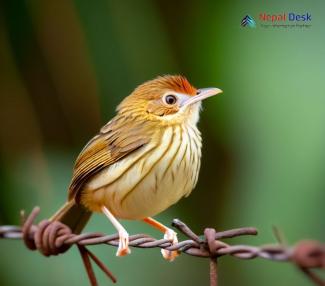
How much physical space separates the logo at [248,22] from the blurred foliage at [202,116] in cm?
3

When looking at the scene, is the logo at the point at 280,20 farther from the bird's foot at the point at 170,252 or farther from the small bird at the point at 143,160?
the bird's foot at the point at 170,252

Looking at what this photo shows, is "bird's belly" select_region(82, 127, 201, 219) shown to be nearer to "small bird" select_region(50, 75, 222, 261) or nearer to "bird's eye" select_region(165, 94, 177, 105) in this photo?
"small bird" select_region(50, 75, 222, 261)

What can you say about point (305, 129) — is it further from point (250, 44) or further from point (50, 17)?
point (50, 17)

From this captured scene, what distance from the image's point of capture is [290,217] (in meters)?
3.08

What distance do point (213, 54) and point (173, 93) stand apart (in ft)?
2.42

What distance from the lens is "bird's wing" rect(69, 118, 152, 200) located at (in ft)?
7.86

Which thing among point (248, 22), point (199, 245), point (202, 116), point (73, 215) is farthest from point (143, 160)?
point (248, 22)

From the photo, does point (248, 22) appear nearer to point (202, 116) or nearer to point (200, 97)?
point (202, 116)

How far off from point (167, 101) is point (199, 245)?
3.61 ft

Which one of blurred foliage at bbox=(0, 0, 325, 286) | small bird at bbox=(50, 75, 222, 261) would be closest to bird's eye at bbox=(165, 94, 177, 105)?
small bird at bbox=(50, 75, 222, 261)

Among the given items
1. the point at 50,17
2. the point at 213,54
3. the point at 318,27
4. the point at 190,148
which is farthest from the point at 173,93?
the point at 50,17

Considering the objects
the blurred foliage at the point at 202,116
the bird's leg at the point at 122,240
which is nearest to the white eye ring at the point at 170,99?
the bird's leg at the point at 122,240

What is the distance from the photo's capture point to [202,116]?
3402 millimetres

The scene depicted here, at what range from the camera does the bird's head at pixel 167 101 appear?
258 cm
